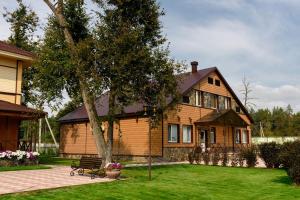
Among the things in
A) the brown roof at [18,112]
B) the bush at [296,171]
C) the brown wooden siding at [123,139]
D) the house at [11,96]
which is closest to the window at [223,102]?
the brown wooden siding at [123,139]

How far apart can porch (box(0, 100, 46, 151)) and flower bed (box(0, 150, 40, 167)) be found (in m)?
1.85

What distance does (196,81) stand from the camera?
30.0 meters

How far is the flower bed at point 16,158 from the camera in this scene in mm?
18812

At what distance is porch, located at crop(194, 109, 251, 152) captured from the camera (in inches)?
1164

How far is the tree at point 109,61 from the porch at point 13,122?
1.57 metres

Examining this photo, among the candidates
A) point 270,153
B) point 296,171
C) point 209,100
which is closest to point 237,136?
point 209,100

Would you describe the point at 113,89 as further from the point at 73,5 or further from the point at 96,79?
the point at 73,5

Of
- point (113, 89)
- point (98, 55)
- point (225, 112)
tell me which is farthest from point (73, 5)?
point (225, 112)

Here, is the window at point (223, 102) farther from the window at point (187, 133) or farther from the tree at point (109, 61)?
the tree at point (109, 61)

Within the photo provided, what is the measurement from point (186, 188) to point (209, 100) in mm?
19895

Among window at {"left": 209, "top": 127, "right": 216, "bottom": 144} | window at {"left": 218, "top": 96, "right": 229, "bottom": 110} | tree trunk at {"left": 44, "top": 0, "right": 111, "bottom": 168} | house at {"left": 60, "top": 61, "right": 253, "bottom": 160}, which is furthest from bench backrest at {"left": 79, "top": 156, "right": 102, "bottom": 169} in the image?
window at {"left": 218, "top": 96, "right": 229, "bottom": 110}

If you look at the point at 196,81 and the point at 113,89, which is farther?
the point at 196,81

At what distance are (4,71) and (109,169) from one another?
11495 millimetres

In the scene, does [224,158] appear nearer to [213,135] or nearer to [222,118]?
[222,118]
